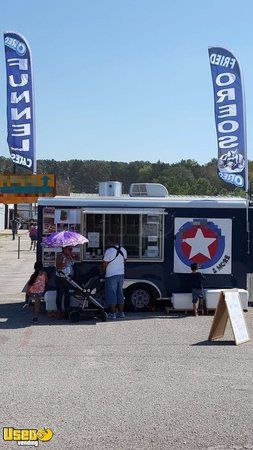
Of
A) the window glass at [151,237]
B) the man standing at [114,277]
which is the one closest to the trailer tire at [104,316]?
the man standing at [114,277]

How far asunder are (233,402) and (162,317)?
562cm

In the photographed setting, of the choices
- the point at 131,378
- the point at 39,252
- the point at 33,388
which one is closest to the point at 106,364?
the point at 131,378

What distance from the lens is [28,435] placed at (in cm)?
564

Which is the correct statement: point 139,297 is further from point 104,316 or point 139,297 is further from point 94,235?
point 94,235

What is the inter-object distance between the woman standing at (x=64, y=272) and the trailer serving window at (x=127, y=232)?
70cm

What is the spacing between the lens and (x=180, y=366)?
324 inches

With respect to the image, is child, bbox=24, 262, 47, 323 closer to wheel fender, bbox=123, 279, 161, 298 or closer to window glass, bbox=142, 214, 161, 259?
wheel fender, bbox=123, 279, 161, 298

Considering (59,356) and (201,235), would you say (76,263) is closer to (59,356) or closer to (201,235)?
(201,235)

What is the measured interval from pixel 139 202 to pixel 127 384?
5.85 meters

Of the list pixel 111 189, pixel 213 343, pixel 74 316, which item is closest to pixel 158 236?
pixel 111 189

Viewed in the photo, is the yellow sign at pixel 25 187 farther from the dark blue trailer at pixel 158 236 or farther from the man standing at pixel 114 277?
the man standing at pixel 114 277

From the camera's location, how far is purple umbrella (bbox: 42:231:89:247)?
11.5m

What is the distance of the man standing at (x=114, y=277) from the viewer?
39.0 feet

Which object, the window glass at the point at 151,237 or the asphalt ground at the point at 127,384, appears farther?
the window glass at the point at 151,237
